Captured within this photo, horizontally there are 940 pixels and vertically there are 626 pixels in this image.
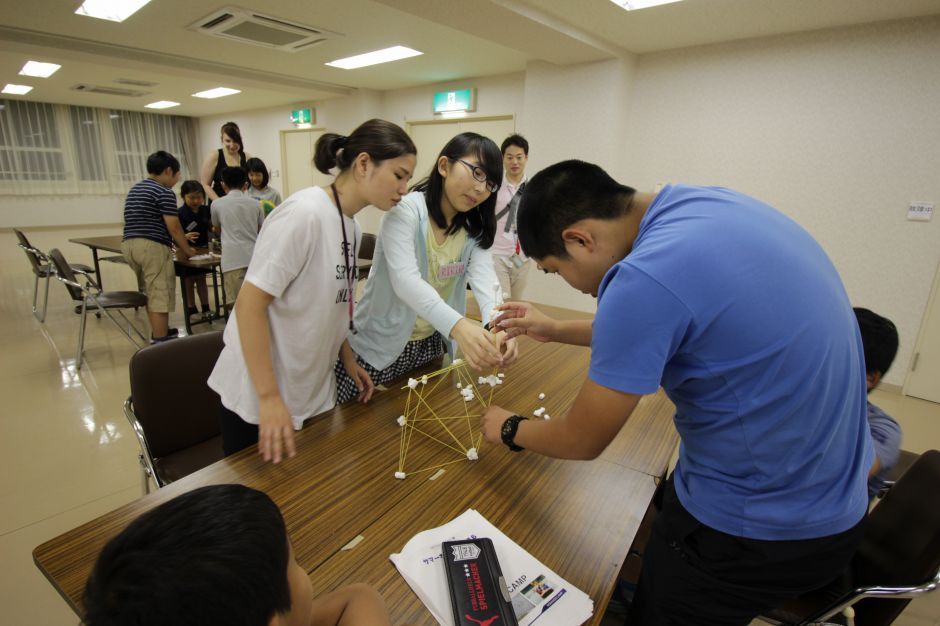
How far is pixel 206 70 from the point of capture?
6184 millimetres

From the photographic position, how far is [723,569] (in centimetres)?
89

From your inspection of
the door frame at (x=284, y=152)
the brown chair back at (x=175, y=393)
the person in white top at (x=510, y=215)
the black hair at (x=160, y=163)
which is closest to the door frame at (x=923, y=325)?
the person in white top at (x=510, y=215)

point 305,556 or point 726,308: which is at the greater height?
point 726,308

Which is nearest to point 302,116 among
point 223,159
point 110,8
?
point 223,159

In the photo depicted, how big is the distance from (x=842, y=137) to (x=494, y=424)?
4273mm

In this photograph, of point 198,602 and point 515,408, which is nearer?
point 198,602

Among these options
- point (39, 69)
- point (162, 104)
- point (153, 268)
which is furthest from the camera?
point (162, 104)

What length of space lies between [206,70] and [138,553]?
24.5ft

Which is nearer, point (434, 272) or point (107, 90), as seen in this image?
point (434, 272)

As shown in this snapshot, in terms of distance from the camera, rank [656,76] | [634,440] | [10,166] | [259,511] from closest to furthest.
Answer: [259,511]
[634,440]
[656,76]
[10,166]

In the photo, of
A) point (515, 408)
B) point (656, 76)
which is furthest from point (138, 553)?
point (656, 76)

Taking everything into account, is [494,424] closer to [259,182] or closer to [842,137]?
[842,137]

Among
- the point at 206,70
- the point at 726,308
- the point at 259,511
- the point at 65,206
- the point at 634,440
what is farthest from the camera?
the point at 65,206

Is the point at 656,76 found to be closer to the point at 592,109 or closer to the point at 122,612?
the point at 592,109
